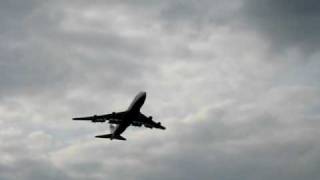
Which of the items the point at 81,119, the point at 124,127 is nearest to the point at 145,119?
Answer: the point at 124,127

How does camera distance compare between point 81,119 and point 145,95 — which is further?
point 81,119

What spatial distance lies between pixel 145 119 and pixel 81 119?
1994 cm

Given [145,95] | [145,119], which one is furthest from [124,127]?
[145,95]

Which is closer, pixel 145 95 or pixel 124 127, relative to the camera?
pixel 145 95

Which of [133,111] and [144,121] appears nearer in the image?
[133,111]

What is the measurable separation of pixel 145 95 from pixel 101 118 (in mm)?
19236

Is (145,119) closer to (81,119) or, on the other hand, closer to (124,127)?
(124,127)

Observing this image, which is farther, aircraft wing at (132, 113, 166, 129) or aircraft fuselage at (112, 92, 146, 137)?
aircraft wing at (132, 113, 166, 129)

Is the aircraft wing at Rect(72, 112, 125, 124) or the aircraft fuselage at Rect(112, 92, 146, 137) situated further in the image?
the aircraft wing at Rect(72, 112, 125, 124)

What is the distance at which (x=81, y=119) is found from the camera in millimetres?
193125

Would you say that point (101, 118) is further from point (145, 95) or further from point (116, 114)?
point (145, 95)

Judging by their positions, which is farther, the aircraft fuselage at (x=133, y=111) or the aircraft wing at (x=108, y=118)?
the aircraft wing at (x=108, y=118)

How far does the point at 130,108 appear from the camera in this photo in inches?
7387

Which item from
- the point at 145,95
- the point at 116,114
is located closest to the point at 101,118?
the point at 116,114
